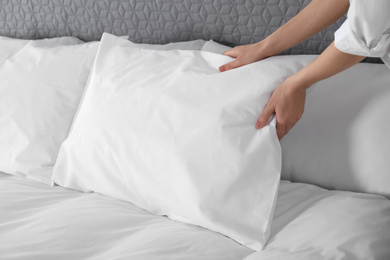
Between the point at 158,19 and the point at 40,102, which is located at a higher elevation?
the point at 158,19

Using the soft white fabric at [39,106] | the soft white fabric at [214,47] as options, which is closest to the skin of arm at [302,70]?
the soft white fabric at [214,47]

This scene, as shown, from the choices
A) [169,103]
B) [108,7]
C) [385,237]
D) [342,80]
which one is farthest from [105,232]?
[108,7]

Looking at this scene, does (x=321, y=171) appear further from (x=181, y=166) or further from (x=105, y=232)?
(x=105, y=232)

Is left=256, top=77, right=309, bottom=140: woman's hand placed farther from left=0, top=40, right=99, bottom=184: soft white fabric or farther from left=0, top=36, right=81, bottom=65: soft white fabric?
left=0, top=36, right=81, bottom=65: soft white fabric

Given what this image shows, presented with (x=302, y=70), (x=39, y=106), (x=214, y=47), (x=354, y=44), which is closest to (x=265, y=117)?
(x=302, y=70)

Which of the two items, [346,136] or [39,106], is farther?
[39,106]

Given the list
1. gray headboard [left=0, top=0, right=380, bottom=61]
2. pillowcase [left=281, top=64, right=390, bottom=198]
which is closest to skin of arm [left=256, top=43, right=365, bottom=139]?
pillowcase [left=281, top=64, right=390, bottom=198]

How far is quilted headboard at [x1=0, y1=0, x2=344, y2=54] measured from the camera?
1.40 metres

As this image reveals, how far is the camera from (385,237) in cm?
93

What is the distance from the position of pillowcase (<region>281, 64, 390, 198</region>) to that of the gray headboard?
0.72 ft

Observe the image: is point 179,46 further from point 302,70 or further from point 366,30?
point 366,30

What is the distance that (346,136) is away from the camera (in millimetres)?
1119

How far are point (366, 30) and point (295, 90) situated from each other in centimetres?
20

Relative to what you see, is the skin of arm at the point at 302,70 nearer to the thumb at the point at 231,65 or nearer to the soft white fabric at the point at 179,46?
the thumb at the point at 231,65
